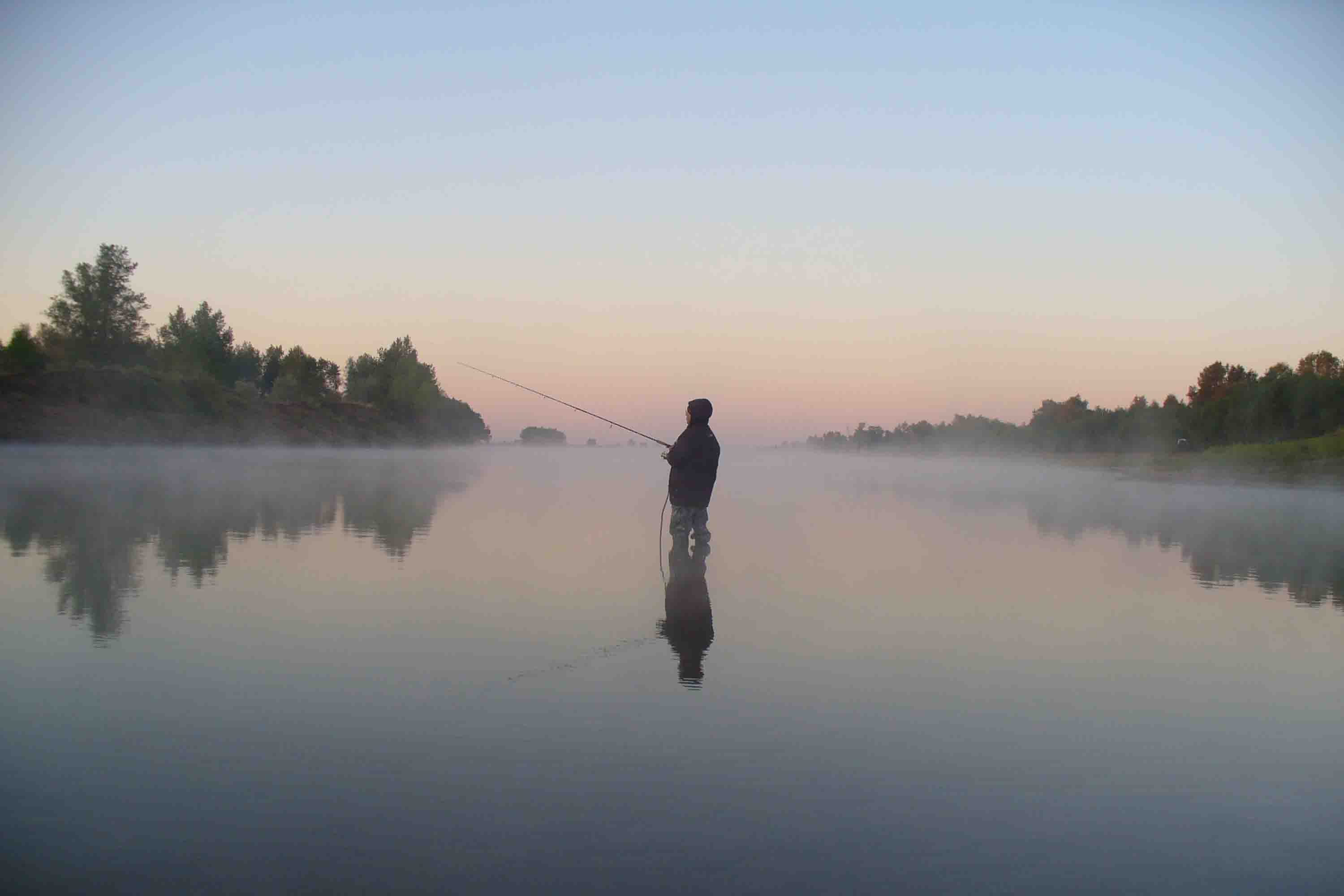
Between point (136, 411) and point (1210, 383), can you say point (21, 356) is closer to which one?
point (136, 411)

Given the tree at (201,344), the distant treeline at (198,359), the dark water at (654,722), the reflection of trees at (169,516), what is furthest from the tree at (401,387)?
the dark water at (654,722)

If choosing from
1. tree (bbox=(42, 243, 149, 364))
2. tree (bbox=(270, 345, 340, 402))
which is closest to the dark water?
tree (bbox=(42, 243, 149, 364))

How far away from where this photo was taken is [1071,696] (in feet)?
22.1

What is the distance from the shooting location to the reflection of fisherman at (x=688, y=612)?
7305mm

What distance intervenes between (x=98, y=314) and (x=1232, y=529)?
84310 millimetres

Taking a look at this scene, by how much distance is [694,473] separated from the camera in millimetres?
12305

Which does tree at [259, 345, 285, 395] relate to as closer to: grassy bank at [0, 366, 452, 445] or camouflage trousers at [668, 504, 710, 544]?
grassy bank at [0, 366, 452, 445]

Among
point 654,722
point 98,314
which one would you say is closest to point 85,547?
point 654,722

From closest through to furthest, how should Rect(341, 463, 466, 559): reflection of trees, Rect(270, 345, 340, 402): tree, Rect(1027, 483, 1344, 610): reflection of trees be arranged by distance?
Rect(1027, 483, 1344, 610): reflection of trees
Rect(341, 463, 466, 559): reflection of trees
Rect(270, 345, 340, 402): tree

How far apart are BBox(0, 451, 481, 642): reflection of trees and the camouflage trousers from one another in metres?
3.93

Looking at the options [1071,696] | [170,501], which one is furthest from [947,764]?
[170,501]

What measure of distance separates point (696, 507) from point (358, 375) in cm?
13004

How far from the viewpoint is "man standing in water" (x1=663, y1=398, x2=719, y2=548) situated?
40.4 feet

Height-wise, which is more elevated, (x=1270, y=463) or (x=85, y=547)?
(x=1270, y=463)
